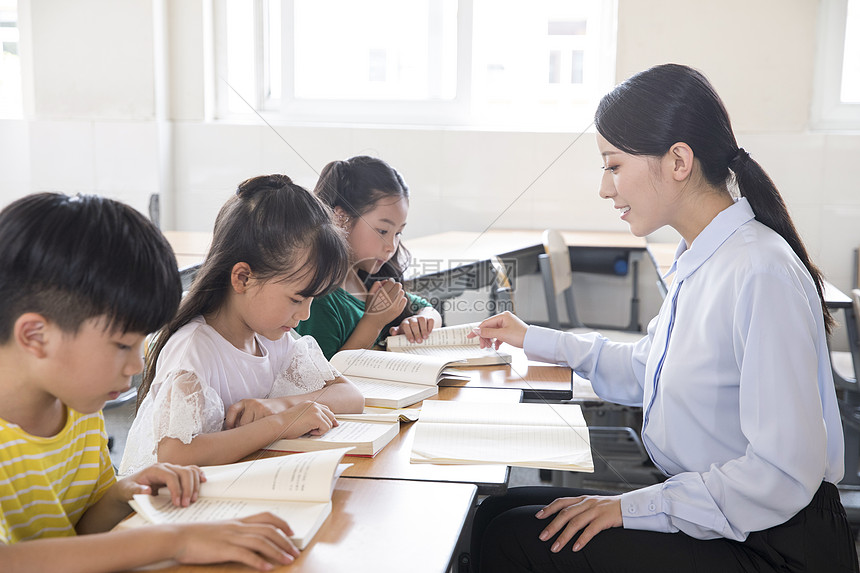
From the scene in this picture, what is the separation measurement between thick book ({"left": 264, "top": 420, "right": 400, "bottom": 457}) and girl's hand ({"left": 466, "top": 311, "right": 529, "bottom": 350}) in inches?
22.0

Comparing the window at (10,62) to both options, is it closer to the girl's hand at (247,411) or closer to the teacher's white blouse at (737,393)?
the girl's hand at (247,411)

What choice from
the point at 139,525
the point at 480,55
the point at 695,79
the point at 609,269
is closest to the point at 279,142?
the point at 480,55

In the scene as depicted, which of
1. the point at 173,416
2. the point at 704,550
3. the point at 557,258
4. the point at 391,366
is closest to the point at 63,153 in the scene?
the point at 557,258

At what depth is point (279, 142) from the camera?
432 cm

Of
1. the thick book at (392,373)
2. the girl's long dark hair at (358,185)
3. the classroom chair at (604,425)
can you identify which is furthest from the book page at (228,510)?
the classroom chair at (604,425)

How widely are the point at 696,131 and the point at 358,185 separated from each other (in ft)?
3.22

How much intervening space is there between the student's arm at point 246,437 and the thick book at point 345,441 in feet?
0.05

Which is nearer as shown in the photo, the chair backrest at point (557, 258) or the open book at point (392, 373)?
the open book at point (392, 373)

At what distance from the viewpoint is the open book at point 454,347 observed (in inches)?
71.6

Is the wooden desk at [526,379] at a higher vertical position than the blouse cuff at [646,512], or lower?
higher

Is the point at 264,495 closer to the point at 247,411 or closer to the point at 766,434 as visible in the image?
the point at 247,411

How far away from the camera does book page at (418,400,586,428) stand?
1378mm

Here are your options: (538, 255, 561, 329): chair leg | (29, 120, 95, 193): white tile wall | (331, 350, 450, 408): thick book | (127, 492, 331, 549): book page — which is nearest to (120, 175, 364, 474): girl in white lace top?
(331, 350, 450, 408): thick book

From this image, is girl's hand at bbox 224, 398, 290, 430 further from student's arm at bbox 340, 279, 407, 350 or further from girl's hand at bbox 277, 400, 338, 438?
student's arm at bbox 340, 279, 407, 350
